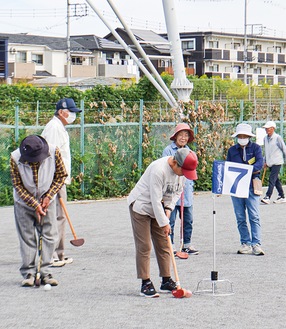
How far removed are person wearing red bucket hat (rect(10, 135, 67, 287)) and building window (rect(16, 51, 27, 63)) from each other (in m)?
75.2

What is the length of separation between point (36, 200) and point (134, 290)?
57.2 inches

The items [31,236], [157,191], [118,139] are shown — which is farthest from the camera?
[118,139]

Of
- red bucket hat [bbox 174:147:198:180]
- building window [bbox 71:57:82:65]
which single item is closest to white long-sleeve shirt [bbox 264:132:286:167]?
red bucket hat [bbox 174:147:198:180]

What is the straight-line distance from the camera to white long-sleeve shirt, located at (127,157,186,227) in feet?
28.9

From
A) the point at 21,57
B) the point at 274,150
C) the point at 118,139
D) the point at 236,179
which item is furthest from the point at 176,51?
the point at 21,57

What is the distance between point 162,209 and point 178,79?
14480 mm

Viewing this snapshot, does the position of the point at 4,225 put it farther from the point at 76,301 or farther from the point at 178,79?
the point at 178,79

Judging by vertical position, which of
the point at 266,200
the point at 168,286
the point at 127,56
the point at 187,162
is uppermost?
the point at 127,56

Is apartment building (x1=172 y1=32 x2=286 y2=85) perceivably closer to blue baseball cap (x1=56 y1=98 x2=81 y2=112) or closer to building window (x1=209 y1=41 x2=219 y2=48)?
building window (x1=209 y1=41 x2=219 y2=48)

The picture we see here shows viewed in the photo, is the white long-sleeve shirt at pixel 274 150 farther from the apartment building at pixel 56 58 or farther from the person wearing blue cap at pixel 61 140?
the apartment building at pixel 56 58

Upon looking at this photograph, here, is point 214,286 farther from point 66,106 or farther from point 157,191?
point 66,106

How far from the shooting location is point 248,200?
39.5ft

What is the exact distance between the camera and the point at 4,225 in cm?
1540

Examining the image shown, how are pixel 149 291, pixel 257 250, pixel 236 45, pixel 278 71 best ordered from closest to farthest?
1. pixel 149 291
2. pixel 257 250
3. pixel 236 45
4. pixel 278 71
